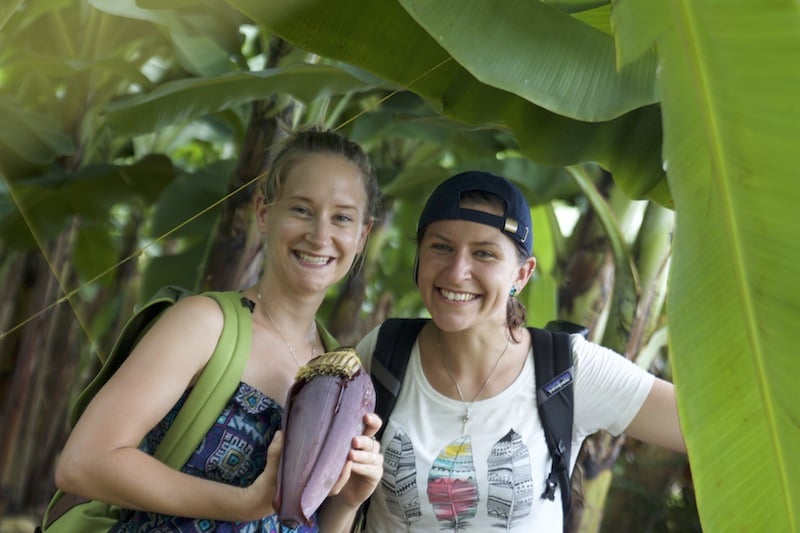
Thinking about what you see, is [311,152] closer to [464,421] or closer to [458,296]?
[458,296]

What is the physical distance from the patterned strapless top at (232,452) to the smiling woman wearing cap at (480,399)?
0.26 meters

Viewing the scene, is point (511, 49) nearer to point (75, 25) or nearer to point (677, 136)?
point (677, 136)

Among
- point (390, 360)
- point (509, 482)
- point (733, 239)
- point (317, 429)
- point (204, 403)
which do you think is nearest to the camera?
point (733, 239)

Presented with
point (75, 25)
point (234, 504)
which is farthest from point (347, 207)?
point (75, 25)

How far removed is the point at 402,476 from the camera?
4.70ft

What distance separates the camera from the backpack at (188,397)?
1.21m

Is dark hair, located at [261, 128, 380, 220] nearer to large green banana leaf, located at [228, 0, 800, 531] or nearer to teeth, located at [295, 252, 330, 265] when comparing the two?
teeth, located at [295, 252, 330, 265]

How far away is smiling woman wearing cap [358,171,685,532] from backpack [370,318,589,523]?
1 cm

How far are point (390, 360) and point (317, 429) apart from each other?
1.44 ft

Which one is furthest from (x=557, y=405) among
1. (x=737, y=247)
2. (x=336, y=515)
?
(x=737, y=247)

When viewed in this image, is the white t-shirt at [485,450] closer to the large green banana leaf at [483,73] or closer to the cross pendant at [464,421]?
the cross pendant at [464,421]

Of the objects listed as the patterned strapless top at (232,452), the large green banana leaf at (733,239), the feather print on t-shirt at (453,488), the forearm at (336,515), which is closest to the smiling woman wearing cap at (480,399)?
the feather print on t-shirt at (453,488)

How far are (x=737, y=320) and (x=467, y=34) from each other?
0.50m

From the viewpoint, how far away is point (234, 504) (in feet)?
3.75
